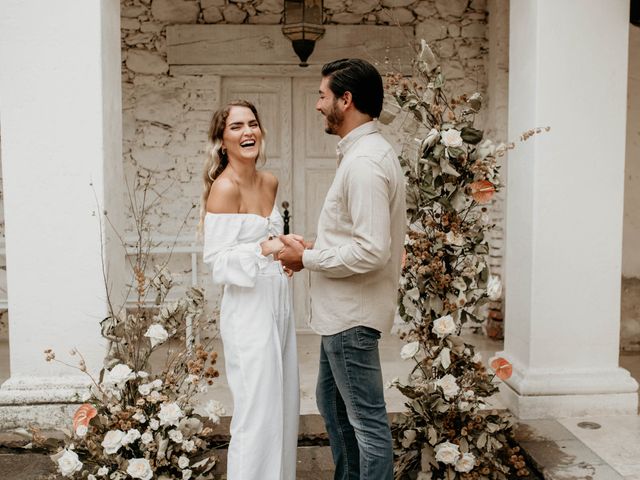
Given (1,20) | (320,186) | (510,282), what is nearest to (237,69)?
(320,186)

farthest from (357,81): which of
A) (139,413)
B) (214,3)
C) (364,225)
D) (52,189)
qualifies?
(214,3)

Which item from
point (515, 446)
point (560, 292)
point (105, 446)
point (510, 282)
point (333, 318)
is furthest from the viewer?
point (510, 282)

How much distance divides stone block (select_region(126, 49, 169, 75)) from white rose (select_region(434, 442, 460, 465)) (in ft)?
14.3

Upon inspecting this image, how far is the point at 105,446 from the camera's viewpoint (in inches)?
113

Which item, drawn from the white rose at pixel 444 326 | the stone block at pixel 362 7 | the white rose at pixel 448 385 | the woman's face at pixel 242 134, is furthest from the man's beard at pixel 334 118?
the stone block at pixel 362 7

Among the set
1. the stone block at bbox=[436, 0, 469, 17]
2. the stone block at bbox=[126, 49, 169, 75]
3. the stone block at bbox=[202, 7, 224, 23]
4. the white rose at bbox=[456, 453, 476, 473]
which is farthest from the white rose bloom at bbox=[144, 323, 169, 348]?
the stone block at bbox=[436, 0, 469, 17]

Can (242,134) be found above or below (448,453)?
above

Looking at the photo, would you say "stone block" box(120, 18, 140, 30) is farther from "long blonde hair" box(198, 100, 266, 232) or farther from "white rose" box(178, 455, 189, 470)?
"white rose" box(178, 455, 189, 470)

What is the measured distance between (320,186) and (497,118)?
169 centimetres

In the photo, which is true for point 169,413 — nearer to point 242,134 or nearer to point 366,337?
point 366,337

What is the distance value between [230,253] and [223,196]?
234mm

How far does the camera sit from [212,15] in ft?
20.4

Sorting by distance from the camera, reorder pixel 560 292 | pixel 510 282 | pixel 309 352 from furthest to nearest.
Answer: pixel 309 352, pixel 510 282, pixel 560 292

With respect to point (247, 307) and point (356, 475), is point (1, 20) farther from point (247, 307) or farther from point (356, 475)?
point (356, 475)
